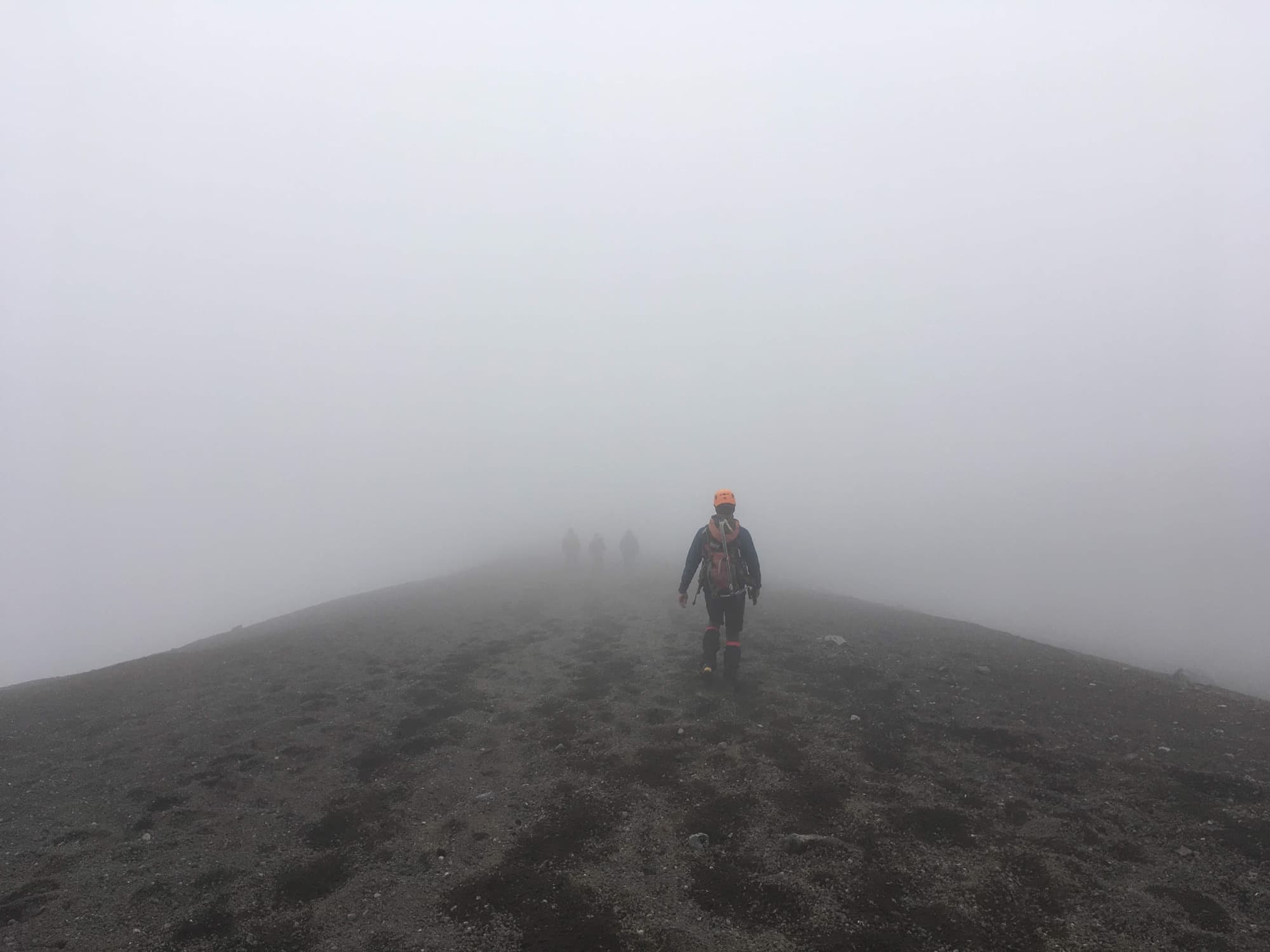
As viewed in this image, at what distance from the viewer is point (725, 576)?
11.3 metres

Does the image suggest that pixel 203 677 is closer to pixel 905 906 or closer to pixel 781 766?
pixel 781 766

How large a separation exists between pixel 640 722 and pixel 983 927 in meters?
5.58

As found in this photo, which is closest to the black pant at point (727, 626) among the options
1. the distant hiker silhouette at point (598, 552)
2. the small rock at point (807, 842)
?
the small rock at point (807, 842)

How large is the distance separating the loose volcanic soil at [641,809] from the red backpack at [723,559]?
1.88 metres

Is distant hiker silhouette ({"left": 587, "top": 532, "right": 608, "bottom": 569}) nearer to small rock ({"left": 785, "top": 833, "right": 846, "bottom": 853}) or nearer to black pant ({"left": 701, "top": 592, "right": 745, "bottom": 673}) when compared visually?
black pant ({"left": 701, "top": 592, "right": 745, "bottom": 673})

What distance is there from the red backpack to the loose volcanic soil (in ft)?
6.16

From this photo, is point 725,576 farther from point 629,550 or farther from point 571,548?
point 571,548

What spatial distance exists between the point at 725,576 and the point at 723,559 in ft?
0.99

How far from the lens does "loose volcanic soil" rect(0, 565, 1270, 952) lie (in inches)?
214

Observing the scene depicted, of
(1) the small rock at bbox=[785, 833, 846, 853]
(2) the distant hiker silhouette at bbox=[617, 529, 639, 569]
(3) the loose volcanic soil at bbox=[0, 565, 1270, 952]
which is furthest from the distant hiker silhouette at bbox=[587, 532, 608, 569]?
(1) the small rock at bbox=[785, 833, 846, 853]

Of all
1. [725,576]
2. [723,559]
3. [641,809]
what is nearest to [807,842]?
[641,809]

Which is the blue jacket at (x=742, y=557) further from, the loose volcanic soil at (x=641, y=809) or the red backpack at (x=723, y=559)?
the loose volcanic soil at (x=641, y=809)

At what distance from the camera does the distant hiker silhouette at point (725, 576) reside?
11.3 metres

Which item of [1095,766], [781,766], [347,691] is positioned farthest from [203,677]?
[1095,766]
